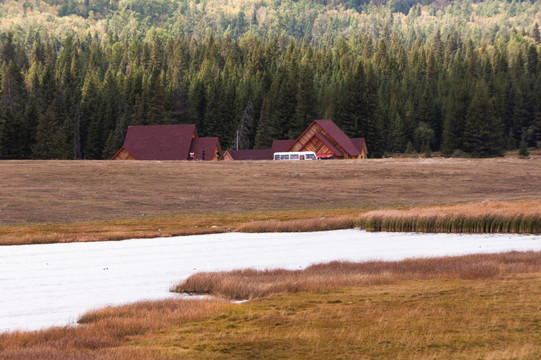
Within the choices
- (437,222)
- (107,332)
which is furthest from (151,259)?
(437,222)

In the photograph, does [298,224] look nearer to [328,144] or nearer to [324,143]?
[324,143]

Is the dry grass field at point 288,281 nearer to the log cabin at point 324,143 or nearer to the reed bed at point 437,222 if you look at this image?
the reed bed at point 437,222

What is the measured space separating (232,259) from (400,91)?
169m

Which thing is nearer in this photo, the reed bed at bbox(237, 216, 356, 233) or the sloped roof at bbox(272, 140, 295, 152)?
the reed bed at bbox(237, 216, 356, 233)

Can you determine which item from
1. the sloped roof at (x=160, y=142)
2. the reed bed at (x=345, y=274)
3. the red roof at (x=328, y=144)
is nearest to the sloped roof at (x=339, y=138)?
the red roof at (x=328, y=144)

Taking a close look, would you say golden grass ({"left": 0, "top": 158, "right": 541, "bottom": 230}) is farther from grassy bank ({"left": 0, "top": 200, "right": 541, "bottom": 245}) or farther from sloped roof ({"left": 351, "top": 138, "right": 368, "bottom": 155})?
sloped roof ({"left": 351, "top": 138, "right": 368, "bottom": 155})

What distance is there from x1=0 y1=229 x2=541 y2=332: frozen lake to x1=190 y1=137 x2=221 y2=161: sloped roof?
202ft

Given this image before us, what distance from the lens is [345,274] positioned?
26656 millimetres

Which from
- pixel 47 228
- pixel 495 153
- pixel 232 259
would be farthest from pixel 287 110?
pixel 232 259

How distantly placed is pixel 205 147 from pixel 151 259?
240 ft

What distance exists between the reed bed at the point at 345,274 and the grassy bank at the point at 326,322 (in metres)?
0.06

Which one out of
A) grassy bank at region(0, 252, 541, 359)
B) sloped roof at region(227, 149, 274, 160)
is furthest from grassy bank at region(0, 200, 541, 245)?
sloped roof at region(227, 149, 274, 160)

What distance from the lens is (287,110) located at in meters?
145

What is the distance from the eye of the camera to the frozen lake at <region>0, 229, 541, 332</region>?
80.3 ft
